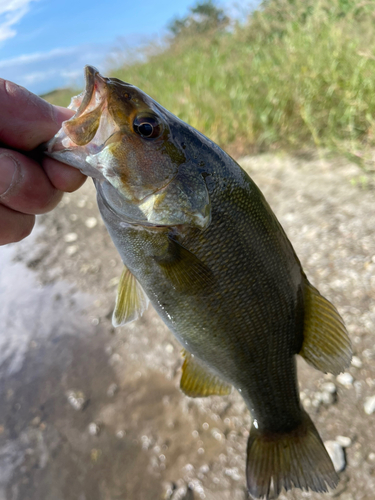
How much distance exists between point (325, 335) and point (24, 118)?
136 centimetres

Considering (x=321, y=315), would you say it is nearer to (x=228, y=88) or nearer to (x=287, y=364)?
(x=287, y=364)

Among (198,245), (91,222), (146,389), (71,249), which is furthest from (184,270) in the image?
(91,222)

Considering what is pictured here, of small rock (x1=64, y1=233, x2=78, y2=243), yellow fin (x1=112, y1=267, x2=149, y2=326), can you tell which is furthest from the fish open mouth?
small rock (x1=64, y1=233, x2=78, y2=243)

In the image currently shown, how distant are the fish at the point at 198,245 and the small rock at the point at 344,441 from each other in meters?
0.66

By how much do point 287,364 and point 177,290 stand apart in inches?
22.8

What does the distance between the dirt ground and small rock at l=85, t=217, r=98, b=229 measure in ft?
3.41

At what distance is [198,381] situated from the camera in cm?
160

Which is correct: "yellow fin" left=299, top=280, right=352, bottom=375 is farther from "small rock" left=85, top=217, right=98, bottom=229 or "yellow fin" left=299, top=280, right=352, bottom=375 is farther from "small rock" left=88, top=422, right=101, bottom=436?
"small rock" left=85, top=217, right=98, bottom=229

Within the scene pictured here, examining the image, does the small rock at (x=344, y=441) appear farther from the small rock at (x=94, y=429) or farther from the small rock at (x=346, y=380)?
the small rock at (x=94, y=429)

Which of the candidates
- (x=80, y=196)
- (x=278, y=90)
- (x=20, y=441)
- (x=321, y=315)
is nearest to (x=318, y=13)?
(x=278, y=90)

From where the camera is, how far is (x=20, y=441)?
8.39 feet

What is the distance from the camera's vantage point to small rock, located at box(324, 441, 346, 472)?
1.91 m

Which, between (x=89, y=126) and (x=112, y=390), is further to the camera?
(x=112, y=390)

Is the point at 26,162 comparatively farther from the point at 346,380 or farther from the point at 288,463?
the point at 346,380
